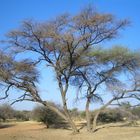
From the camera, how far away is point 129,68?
32.2 metres

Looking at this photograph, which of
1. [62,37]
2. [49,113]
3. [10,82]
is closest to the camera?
[62,37]

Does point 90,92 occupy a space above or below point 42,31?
below

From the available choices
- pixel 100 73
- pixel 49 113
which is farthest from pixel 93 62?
pixel 49 113

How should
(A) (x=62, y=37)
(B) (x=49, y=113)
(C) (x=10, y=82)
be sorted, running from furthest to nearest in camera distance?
(B) (x=49, y=113) < (C) (x=10, y=82) < (A) (x=62, y=37)

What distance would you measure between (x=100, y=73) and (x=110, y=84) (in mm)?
1288

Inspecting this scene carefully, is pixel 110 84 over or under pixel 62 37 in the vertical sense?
under

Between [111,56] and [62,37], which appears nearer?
[62,37]

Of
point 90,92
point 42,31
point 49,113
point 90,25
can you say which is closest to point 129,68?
point 90,92

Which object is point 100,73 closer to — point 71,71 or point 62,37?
point 71,71

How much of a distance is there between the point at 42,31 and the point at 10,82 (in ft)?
17.3

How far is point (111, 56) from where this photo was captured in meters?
32.2

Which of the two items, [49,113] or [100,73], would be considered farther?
[49,113]

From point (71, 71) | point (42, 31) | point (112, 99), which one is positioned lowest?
point (112, 99)

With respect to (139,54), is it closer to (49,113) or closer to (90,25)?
(90,25)
